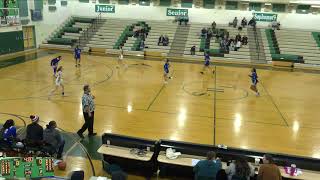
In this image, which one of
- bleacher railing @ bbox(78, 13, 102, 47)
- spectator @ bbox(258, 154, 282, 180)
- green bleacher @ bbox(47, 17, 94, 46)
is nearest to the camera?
spectator @ bbox(258, 154, 282, 180)

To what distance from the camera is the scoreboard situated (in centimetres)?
666

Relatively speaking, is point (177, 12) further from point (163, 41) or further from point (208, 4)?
point (163, 41)

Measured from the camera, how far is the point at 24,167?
675 cm

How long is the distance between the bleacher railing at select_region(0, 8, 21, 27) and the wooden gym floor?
6032 millimetres

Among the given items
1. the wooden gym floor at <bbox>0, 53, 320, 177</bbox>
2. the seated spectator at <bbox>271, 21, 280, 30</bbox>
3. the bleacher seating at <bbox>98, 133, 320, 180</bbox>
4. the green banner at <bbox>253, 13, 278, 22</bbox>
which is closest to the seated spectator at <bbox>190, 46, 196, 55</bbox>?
the wooden gym floor at <bbox>0, 53, 320, 177</bbox>

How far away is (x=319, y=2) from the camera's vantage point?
3080 cm

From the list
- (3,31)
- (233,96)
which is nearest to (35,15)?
(3,31)

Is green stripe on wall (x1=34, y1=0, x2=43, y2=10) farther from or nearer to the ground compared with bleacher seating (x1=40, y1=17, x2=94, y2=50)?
farther from the ground

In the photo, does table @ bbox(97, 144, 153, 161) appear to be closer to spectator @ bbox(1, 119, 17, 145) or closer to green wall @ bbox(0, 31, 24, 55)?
spectator @ bbox(1, 119, 17, 145)

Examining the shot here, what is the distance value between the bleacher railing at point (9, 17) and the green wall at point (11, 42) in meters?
0.78

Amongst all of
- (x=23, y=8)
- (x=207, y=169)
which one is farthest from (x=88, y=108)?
(x=23, y=8)

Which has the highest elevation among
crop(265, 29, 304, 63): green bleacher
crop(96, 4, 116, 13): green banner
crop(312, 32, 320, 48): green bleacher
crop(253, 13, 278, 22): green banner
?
crop(96, 4, 116, 13): green banner

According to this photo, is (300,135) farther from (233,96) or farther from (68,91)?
(68,91)

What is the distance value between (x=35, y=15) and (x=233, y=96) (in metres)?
22.3
